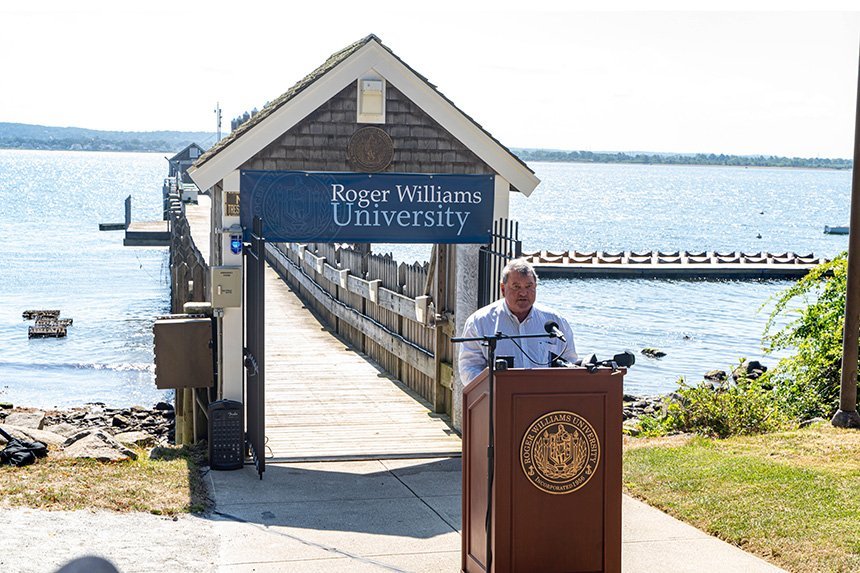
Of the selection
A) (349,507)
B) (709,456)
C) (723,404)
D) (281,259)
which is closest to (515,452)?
(349,507)

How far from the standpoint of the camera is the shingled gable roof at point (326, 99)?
10.3m

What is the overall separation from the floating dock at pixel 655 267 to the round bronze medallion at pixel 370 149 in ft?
130

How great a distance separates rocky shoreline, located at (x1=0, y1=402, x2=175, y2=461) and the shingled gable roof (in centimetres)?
337

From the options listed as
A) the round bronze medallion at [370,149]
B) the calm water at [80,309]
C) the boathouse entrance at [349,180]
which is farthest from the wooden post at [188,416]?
the calm water at [80,309]

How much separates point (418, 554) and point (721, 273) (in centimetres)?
4727

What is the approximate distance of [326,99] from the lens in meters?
10.5

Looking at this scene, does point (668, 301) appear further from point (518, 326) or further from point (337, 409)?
point (518, 326)

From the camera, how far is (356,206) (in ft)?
34.9

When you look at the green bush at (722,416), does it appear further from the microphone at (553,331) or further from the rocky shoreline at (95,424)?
the rocky shoreline at (95,424)

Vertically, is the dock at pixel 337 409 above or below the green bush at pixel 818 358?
below

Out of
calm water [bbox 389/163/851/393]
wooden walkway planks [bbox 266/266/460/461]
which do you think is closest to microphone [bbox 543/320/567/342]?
wooden walkway planks [bbox 266/266/460/461]

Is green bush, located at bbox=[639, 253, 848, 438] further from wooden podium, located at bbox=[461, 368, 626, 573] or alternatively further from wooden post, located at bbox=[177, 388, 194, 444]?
wooden podium, located at bbox=[461, 368, 626, 573]

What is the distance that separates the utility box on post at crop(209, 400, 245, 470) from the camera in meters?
9.99

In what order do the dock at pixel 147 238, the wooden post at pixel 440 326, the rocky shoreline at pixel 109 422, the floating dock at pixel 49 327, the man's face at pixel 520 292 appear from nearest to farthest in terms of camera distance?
the man's face at pixel 520 292, the wooden post at pixel 440 326, the rocky shoreline at pixel 109 422, the floating dock at pixel 49 327, the dock at pixel 147 238
